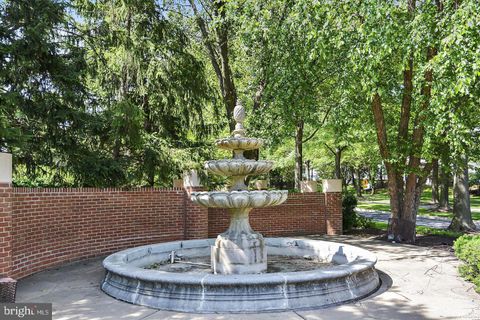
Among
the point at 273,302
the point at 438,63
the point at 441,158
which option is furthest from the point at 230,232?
the point at 441,158

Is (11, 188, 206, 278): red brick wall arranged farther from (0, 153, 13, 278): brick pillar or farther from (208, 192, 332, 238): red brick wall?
(208, 192, 332, 238): red brick wall

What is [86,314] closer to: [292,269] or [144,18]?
[292,269]

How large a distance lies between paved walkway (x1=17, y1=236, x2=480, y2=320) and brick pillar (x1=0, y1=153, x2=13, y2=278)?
510mm

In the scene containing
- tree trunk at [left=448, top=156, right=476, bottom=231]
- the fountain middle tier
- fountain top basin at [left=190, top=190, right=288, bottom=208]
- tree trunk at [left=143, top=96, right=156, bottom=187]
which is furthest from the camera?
tree trunk at [left=448, top=156, right=476, bottom=231]

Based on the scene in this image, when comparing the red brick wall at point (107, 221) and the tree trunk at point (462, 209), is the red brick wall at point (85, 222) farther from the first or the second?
the tree trunk at point (462, 209)

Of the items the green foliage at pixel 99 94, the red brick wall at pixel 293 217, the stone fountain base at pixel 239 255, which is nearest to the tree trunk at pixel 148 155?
the green foliage at pixel 99 94

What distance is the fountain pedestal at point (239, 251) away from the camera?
753 centimetres

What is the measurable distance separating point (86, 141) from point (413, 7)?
9.86 metres

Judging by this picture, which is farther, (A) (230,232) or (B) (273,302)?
(A) (230,232)

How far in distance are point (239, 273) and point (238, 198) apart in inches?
58.3

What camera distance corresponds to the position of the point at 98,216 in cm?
1024

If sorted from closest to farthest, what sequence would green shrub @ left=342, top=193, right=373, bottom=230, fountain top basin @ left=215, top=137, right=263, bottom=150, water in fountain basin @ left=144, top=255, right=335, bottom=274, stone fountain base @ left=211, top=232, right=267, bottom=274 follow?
stone fountain base @ left=211, top=232, right=267, bottom=274
fountain top basin @ left=215, top=137, right=263, bottom=150
water in fountain basin @ left=144, top=255, right=335, bottom=274
green shrub @ left=342, top=193, right=373, bottom=230

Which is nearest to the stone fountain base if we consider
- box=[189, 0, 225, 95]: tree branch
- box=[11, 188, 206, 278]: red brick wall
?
box=[11, 188, 206, 278]: red brick wall

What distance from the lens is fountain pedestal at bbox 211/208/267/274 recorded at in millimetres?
7527
